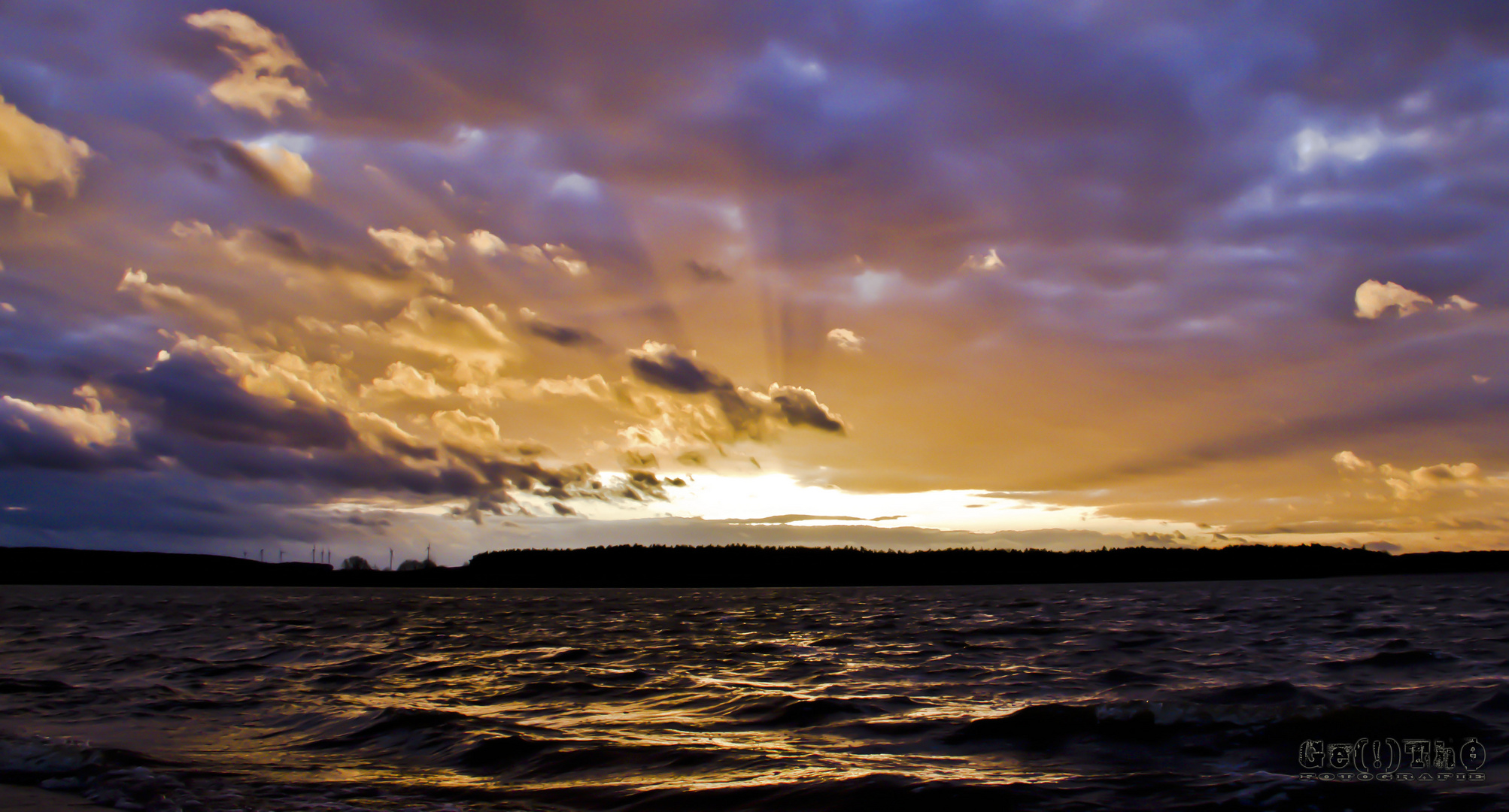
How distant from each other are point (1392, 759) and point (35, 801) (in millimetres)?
18634

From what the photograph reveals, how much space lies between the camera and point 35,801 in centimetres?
1026

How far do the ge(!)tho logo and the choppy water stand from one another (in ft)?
0.71

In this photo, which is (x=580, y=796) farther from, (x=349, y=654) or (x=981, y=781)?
(x=349, y=654)

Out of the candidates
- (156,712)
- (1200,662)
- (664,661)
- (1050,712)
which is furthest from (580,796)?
(1200,662)

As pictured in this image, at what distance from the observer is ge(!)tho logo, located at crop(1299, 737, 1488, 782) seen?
1074 cm

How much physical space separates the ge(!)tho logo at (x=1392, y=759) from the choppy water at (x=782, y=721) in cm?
22

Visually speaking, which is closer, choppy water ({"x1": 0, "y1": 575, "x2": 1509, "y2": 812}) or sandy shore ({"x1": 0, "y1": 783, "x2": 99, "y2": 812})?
sandy shore ({"x1": 0, "y1": 783, "x2": 99, "y2": 812})

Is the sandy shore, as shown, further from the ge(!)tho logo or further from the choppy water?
the ge(!)tho logo

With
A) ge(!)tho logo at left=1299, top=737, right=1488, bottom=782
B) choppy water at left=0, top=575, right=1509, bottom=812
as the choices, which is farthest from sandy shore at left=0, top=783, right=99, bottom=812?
ge(!)tho logo at left=1299, top=737, right=1488, bottom=782

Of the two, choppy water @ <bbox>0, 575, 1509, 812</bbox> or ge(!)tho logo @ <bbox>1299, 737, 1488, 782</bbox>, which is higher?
ge(!)tho logo @ <bbox>1299, 737, 1488, 782</bbox>

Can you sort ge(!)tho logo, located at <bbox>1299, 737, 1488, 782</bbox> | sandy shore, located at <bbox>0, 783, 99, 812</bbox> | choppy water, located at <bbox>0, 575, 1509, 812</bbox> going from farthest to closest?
ge(!)tho logo, located at <bbox>1299, 737, 1488, 782</bbox>, choppy water, located at <bbox>0, 575, 1509, 812</bbox>, sandy shore, located at <bbox>0, 783, 99, 812</bbox>

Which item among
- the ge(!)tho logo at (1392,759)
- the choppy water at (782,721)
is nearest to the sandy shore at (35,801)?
the choppy water at (782,721)

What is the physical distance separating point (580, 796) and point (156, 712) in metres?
12.5

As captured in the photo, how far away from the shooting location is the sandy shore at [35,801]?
985cm
